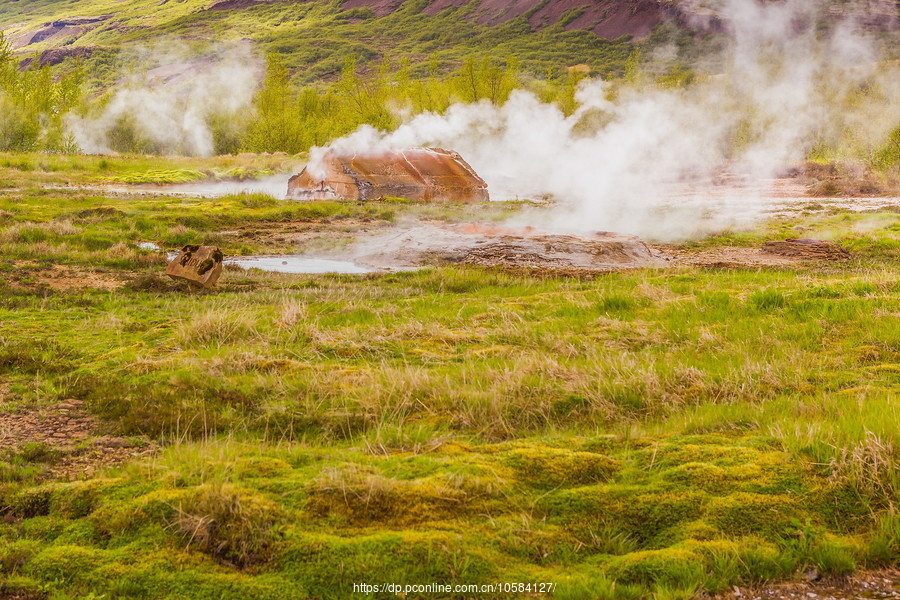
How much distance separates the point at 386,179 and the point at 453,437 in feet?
82.4

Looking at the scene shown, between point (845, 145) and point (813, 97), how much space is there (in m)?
12.3

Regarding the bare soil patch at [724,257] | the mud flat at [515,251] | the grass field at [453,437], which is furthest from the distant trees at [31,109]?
the bare soil patch at [724,257]

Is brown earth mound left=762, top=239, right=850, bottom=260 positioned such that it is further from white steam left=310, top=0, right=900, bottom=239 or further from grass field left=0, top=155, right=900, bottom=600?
grass field left=0, top=155, right=900, bottom=600

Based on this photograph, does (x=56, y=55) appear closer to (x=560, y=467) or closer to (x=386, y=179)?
(x=386, y=179)

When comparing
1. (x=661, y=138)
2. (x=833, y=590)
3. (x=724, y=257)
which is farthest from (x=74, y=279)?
(x=661, y=138)

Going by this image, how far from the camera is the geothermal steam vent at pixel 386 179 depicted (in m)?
29.8

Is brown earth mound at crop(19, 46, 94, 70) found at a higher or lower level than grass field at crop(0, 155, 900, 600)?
higher

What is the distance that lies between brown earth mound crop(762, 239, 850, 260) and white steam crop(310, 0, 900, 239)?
3.42 meters

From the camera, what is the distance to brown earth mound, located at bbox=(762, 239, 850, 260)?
18.0m

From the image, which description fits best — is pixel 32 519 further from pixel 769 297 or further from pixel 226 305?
pixel 769 297

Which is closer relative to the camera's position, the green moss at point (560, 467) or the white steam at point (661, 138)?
the green moss at point (560, 467)

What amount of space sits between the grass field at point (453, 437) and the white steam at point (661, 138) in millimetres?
11518

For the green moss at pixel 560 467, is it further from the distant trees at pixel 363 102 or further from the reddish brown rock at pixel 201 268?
the distant trees at pixel 363 102

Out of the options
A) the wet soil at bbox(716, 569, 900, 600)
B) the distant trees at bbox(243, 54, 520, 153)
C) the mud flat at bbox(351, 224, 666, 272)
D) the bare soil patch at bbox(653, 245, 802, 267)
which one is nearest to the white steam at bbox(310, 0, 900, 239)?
the bare soil patch at bbox(653, 245, 802, 267)
